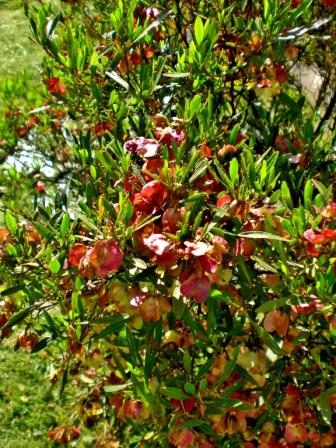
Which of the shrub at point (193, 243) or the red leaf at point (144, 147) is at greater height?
the red leaf at point (144, 147)

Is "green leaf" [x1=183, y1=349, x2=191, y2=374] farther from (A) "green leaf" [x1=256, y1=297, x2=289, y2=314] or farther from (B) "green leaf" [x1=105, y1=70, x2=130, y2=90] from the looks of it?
(B) "green leaf" [x1=105, y1=70, x2=130, y2=90]

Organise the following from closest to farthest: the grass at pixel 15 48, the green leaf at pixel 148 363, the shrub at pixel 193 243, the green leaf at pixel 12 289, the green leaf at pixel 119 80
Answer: the shrub at pixel 193 243
the green leaf at pixel 12 289
the green leaf at pixel 148 363
the green leaf at pixel 119 80
the grass at pixel 15 48

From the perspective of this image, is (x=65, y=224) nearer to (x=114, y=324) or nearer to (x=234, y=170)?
(x=114, y=324)

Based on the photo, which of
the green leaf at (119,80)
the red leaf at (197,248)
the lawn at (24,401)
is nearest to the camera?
the red leaf at (197,248)

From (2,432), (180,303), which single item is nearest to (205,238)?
(180,303)

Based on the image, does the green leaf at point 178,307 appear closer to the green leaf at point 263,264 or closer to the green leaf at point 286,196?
the green leaf at point 263,264

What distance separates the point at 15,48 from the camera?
12.0 m

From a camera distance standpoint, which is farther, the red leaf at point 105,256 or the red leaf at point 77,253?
the red leaf at point 77,253

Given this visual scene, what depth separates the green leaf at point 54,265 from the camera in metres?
1.57

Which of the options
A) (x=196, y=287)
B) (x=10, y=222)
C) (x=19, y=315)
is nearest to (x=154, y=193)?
(x=196, y=287)

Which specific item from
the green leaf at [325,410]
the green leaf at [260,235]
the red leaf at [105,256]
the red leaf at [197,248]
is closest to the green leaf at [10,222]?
the red leaf at [105,256]

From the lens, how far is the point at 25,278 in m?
1.65

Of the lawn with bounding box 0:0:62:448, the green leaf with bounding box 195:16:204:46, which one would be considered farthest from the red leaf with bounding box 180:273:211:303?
the lawn with bounding box 0:0:62:448

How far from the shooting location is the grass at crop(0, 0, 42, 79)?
11.0 metres
